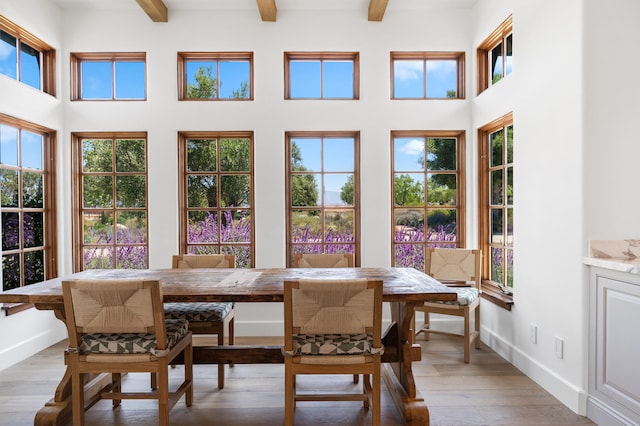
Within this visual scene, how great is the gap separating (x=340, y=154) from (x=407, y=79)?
1019mm

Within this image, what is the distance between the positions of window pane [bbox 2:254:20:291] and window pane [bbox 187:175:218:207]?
1.49 metres

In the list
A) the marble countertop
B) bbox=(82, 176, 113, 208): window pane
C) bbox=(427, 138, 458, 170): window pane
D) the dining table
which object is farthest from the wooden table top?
bbox=(427, 138, 458, 170): window pane

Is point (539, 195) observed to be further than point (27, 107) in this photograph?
No

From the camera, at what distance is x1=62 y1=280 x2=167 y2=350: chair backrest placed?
70.3 inches

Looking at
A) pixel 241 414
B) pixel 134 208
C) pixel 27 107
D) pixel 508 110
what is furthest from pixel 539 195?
pixel 27 107

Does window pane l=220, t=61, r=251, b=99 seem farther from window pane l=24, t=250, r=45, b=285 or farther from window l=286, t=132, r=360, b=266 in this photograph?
window pane l=24, t=250, r=45, b=285

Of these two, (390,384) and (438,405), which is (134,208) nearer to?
(390,384)

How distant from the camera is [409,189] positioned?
12.4ft

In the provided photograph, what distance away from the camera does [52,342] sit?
3459 mm

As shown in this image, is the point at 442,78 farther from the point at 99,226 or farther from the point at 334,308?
the point at 99,226

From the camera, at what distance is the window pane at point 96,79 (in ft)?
12.2

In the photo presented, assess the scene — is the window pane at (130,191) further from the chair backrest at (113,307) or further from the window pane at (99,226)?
the chair backrest at (113,307)

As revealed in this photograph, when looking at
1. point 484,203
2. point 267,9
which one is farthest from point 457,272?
point 267,9

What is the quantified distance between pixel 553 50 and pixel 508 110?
25.0 inches
